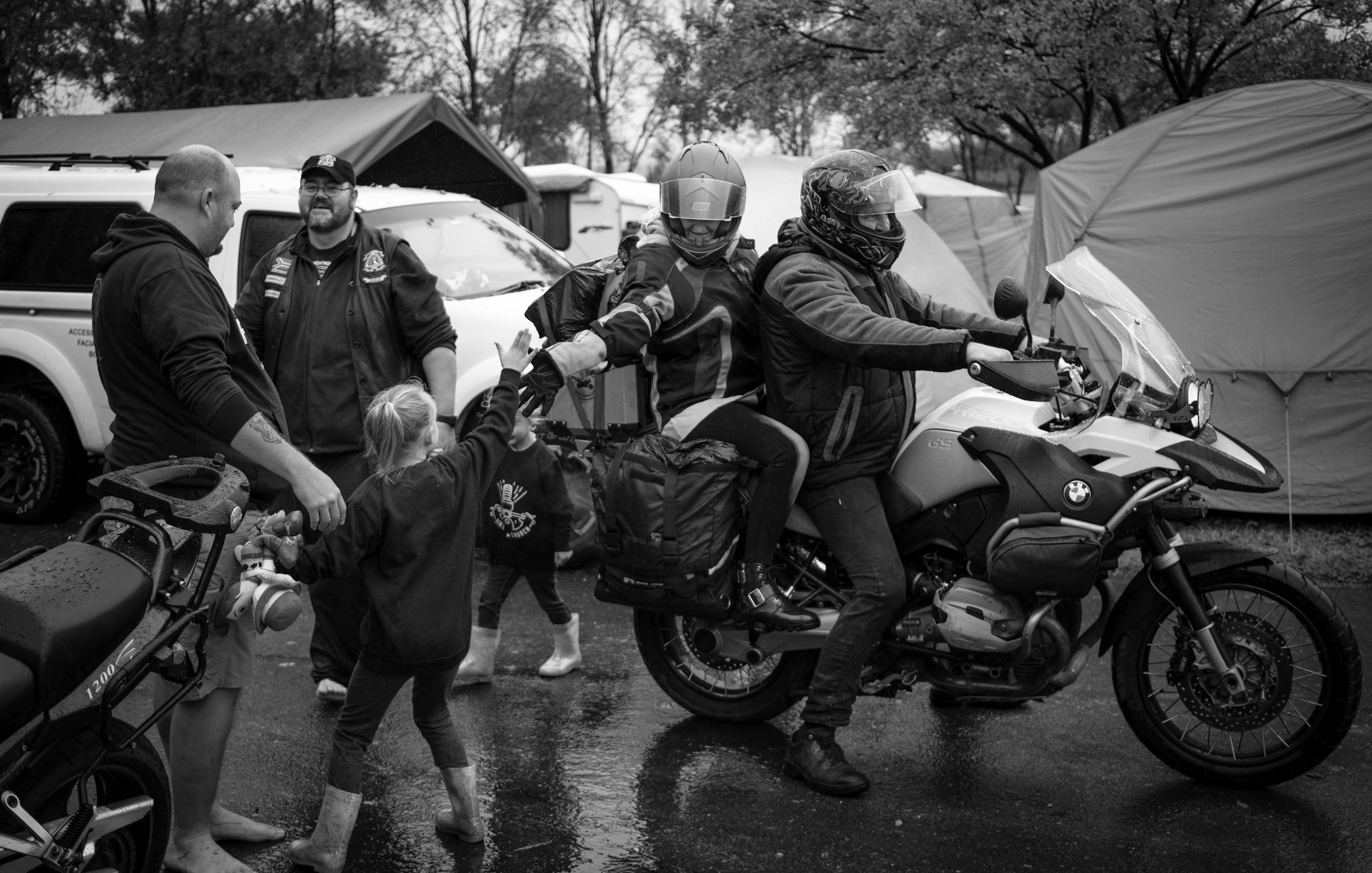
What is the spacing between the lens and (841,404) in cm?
424

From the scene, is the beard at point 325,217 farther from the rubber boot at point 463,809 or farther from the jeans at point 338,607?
the rubber boot at point 463,809

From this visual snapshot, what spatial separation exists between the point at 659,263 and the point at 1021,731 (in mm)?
2281

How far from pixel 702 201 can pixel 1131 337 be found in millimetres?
1502

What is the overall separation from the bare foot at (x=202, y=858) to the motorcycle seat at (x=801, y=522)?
2.08m

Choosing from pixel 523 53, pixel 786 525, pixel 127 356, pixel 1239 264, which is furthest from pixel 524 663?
pixel 523 53

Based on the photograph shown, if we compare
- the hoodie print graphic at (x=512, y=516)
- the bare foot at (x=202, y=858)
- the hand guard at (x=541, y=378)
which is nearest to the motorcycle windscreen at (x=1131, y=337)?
the hand guard at (x=541, y=378)

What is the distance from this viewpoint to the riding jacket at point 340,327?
191 inches

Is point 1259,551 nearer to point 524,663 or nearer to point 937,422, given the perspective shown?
point 937,422

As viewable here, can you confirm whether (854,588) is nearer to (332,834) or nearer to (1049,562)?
(1049,562)

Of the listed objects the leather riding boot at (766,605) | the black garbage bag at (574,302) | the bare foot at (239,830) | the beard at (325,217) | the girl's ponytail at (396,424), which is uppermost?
the beard at (325,217)

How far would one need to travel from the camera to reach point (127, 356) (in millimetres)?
3582

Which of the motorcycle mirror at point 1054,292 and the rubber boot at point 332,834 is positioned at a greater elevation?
the motorcycle mirror at point 1054,292

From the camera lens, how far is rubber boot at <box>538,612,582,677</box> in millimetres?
5402

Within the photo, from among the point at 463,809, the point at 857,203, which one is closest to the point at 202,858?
the point at 463,809
